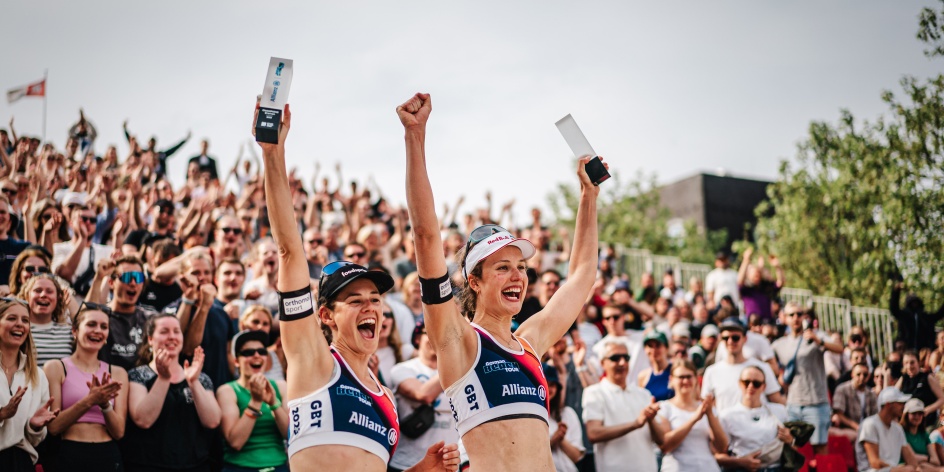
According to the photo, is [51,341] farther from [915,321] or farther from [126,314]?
[915,321]

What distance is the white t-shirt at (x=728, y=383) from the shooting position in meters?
10.5

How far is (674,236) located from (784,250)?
10226 millimetres

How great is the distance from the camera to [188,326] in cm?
802

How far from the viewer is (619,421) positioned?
9227 millimetres

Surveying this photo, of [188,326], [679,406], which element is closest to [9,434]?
[188,326]

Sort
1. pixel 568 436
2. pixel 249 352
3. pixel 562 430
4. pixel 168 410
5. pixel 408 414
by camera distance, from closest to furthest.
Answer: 1. pixel 168 410
2. pixel 249 352
3. pixel 408 414
4. pixel 562 430
5. pixel 568 436

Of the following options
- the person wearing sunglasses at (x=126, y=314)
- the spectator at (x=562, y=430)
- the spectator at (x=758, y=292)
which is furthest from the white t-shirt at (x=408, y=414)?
the spectator at (x=758, y=292)

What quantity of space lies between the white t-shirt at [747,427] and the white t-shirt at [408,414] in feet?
11.8

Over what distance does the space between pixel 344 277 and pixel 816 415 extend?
9.76 m

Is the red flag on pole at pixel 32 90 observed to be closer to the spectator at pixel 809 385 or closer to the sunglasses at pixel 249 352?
the sunglasses at pixel 249 352

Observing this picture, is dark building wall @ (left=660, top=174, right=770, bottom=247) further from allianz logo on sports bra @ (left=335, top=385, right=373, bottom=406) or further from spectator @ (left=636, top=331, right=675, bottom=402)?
allianz logo on sports bra @ (left=335, top=385, right=373, bottom=406)

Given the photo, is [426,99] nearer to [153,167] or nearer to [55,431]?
[55,431]

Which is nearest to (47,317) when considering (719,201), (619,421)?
(619,421)

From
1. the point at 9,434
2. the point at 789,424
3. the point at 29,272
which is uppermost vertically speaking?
the point at 29,272
